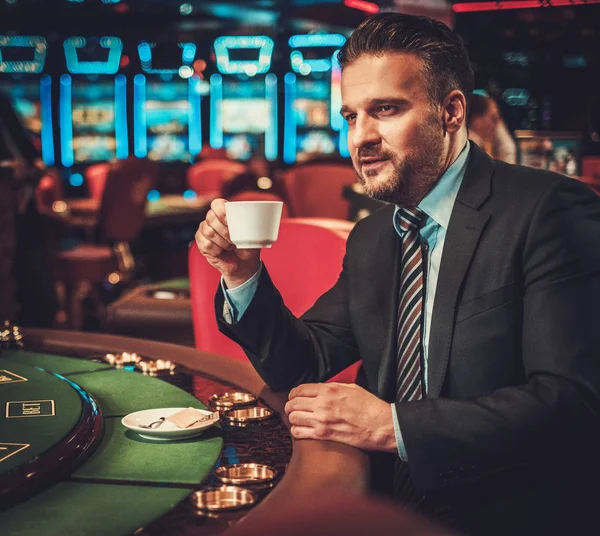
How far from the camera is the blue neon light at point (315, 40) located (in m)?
9.36

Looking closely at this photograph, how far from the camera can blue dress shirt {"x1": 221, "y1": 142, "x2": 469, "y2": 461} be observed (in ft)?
4.91

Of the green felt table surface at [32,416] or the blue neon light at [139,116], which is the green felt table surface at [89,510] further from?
the blue neon light at [139,116]

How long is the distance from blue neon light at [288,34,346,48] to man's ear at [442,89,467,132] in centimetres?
802

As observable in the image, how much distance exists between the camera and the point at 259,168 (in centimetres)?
862

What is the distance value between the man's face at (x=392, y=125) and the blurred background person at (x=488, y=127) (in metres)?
2.75

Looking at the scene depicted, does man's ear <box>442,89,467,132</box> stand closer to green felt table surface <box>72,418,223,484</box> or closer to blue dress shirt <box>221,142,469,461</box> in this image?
blue dress shirt <box>221,142,469,461</box>

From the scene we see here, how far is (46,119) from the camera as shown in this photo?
32.7 feet

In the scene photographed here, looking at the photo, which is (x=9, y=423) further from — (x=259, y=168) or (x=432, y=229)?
(x=259, y=168)

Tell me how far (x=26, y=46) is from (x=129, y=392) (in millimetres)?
9134

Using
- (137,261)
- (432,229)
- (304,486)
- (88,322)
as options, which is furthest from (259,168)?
(304,486)

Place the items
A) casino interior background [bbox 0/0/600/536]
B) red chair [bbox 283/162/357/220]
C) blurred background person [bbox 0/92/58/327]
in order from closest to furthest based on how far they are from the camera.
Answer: casino interior background [bbox 0/0/600/536] → blurred background person [bbox 0/92/58/327] → red chair [bbox 283/162/357/220]

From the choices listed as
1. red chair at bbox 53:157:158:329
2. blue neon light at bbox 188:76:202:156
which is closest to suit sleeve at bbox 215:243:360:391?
red chair at bbox 53:157:158:329

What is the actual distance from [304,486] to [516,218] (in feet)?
2.20

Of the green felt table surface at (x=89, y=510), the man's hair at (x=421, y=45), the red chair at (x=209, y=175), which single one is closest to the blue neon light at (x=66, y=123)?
the red chair at (x=209, y=175)
